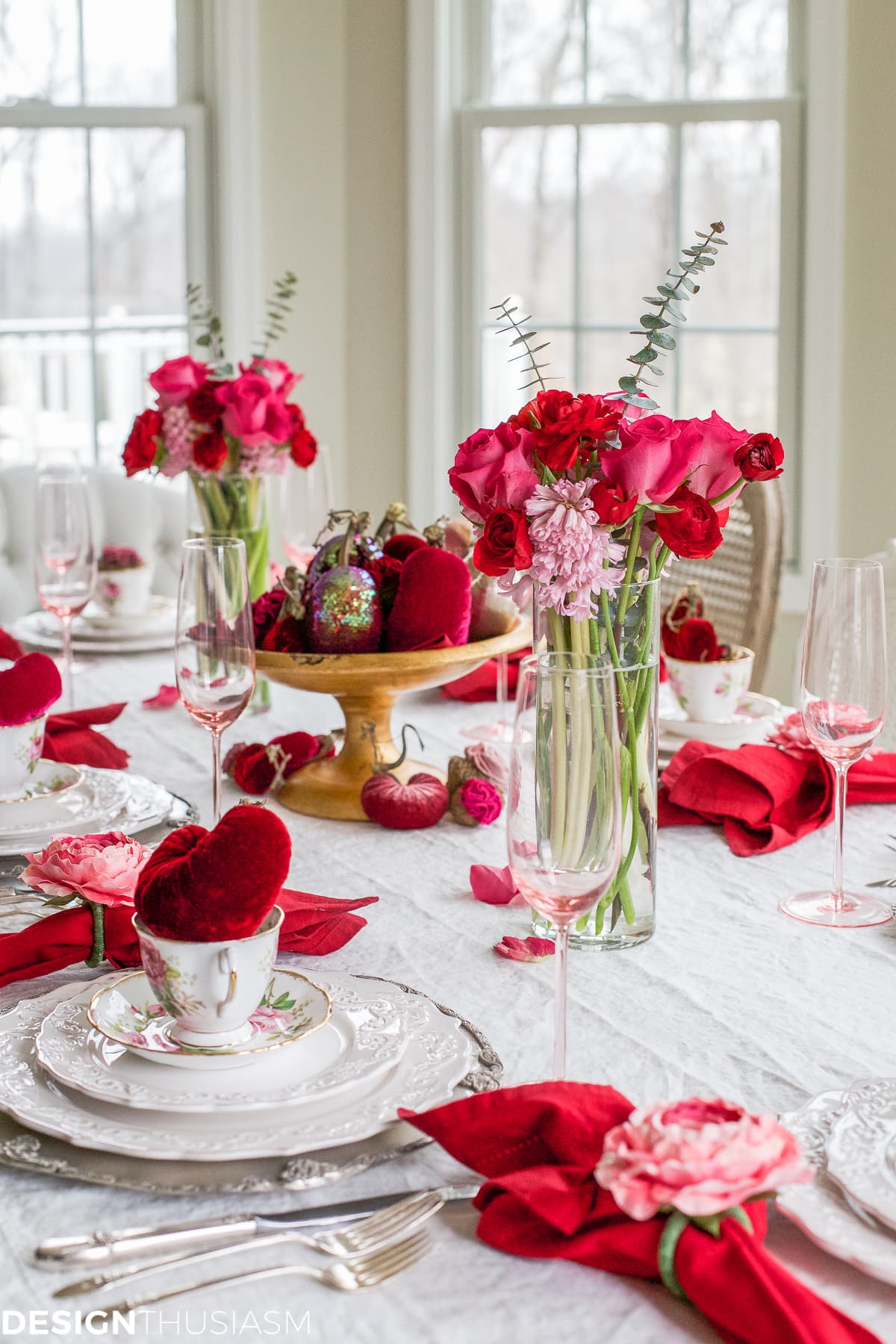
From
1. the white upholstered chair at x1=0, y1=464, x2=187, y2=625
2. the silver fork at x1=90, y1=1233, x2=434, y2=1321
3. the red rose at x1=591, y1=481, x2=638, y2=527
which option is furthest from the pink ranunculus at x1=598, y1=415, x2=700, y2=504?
the white upholstered chair at x1=0, y1=464, x2=187, y2=625

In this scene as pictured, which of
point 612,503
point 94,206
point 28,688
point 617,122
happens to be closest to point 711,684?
point 612,503

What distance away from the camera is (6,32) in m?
3.40

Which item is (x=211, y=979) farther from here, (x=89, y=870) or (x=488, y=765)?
(x=488, y=765)

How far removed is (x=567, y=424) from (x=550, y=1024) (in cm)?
40

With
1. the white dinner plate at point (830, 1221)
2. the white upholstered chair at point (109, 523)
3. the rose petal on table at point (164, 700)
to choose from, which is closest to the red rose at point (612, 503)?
the white dinner plate at point (830, 1221)

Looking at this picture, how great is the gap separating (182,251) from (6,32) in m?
0.63

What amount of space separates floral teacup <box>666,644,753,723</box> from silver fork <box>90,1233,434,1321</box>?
93 centimetres

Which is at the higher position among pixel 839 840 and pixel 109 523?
pixel 109 523

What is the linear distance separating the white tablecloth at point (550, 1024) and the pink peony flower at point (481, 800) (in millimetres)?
22

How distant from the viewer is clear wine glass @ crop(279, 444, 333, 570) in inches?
76.5

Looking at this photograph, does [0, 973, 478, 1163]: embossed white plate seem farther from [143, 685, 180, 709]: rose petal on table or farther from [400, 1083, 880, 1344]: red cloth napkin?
[143, 685, 180, 709]: rose petal on table

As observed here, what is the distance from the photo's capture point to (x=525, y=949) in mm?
1053

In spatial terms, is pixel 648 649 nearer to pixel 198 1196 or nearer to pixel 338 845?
pixel 338 845

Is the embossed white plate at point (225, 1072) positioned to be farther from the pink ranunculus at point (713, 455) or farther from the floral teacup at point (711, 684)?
the floral teacup at point (711, 684)
